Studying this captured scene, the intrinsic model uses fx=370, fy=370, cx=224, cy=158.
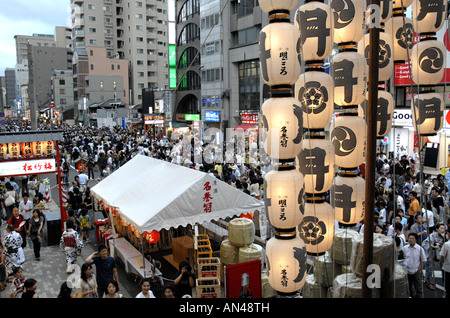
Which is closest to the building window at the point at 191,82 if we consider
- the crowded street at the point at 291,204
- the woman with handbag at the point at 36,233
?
the crowded street at the point at 291,204

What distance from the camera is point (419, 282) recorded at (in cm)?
727

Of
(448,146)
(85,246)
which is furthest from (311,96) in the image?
(448,146)

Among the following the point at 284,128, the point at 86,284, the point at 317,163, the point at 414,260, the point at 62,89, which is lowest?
the point at 86,284

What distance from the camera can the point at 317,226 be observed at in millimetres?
5602

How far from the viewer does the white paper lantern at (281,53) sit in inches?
193

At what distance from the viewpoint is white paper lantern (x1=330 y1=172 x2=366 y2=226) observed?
6.01 meters

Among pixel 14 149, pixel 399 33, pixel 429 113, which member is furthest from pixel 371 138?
pixel 14 149

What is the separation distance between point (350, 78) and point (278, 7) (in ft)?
5.44

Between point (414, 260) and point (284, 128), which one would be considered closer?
point (284, 128)

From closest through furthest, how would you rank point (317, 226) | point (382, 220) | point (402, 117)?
point (317, 226), point (382, 220), point (402, 117)

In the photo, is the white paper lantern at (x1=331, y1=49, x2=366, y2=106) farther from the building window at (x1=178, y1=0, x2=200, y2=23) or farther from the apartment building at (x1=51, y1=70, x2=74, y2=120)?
the apartment building at (x1=51, y1=70, x2=74, y2=120)

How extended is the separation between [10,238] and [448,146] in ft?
71.6

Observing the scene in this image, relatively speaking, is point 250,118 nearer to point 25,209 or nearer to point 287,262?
point 25,209

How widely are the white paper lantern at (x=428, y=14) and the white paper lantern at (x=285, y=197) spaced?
3.46m
